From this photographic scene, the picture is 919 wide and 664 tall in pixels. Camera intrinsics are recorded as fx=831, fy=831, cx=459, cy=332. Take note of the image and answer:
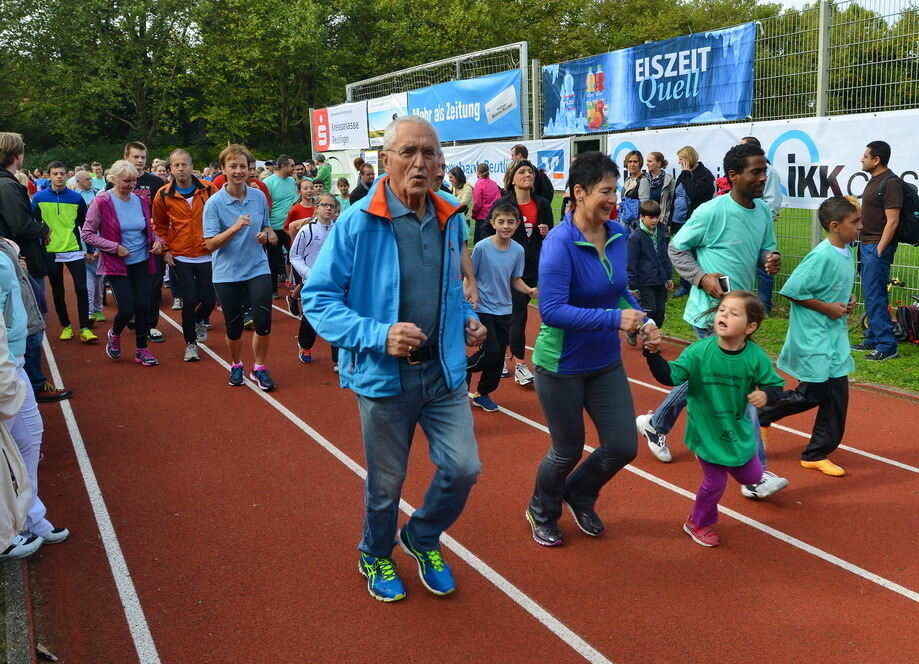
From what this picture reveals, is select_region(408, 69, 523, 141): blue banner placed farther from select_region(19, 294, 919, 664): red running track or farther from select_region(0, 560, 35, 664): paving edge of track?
select_region(0, 560, 35, 664): paving edge of track

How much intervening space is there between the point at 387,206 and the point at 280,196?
10.1 m

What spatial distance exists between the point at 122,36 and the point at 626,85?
127ft

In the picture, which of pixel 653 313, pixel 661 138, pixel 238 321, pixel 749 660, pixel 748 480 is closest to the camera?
pixel 749 660

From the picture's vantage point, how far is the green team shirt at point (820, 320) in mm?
5227

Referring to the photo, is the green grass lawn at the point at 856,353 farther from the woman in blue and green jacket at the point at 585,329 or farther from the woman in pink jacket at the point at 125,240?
the woman in pink jacket at the point at 125,240

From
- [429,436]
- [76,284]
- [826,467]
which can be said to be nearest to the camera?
[429,436]

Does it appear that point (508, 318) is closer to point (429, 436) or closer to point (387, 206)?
point (429, 436)

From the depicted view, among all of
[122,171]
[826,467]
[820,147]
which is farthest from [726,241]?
[122,171]

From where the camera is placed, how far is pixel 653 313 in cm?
954

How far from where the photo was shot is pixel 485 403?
7.30 m

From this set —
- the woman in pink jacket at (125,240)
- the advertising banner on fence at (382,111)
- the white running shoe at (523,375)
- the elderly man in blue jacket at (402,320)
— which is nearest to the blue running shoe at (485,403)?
the white running shoe at (523,375)

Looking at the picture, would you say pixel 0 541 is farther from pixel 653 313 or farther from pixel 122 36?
pixel 122 36

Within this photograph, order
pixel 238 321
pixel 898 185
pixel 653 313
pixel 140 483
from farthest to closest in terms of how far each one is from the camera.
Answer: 1. pixel 653 313
2. pixel 898 185
3. pixel 238 321
4. pixel 140 483

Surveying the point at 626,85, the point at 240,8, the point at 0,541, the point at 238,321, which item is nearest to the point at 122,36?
the point at 240,8
